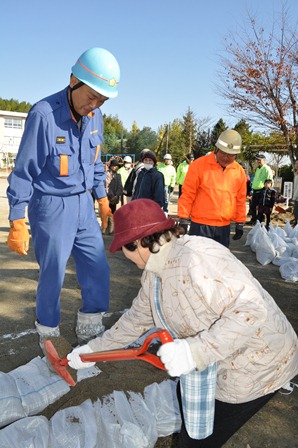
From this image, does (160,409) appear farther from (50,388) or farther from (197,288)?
(197,288)

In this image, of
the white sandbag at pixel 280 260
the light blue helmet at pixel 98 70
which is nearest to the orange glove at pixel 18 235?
the light blue helmet at pixel 98 70

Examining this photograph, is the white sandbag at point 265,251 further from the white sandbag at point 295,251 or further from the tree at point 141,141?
the tree at point 141,141

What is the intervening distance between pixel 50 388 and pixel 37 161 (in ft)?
4.30

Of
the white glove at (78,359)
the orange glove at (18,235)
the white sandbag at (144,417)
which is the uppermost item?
the orange glove at (18,235)

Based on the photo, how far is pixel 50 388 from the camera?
7.58 ft

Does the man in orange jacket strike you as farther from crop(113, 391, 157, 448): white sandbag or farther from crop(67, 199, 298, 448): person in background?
crop(67, 199, 298, 448): person in background

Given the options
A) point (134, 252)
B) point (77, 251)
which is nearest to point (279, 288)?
point (77, 251)

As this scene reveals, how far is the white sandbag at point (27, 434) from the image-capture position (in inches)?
70.4

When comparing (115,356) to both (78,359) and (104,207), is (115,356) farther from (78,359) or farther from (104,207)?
(104,207)

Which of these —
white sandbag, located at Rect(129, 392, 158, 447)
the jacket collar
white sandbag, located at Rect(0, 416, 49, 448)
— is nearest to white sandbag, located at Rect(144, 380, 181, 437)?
white sandbag, located at Rect(129, 392, 158, 447)

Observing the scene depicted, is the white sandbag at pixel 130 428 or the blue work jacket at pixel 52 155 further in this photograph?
the blue work jacket at pixel 52 155

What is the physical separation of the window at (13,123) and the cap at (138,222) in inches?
2051

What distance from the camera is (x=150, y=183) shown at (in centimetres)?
577

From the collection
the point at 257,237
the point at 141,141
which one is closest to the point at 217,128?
the point at 141,141
